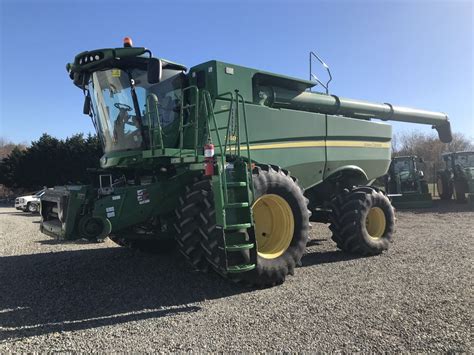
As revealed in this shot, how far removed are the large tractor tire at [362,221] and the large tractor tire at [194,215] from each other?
3207mm

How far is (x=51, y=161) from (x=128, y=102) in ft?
95.5

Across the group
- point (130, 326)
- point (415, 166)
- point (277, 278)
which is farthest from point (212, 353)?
point (415, 166)

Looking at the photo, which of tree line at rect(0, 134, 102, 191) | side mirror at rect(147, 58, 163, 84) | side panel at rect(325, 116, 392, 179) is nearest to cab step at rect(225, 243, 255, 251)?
side mirror at rect(147, 58, 163, 84)

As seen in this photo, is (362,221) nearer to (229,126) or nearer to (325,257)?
(325,257)

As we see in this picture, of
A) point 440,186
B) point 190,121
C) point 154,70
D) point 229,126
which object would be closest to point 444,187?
point 440,186

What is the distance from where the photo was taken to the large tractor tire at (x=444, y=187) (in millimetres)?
19311

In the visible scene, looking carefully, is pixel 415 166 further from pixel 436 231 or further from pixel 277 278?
pixel 277 278

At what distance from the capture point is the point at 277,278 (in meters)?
5.46

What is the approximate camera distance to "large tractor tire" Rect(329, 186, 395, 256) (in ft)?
24.1

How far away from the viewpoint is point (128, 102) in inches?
227

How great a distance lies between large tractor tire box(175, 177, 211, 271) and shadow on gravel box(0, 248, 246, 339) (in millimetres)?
550

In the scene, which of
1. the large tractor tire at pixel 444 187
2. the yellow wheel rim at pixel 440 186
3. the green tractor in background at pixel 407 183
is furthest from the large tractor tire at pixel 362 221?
the yellow wheel rim at pixel 440 186

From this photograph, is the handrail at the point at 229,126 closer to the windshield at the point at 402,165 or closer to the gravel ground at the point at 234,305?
the gravel ground at the point at 234,305

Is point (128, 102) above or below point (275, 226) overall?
above
